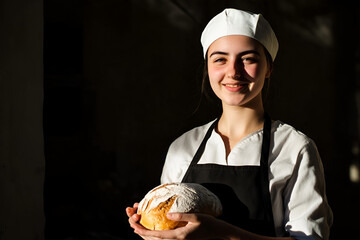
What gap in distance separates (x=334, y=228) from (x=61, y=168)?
287cm

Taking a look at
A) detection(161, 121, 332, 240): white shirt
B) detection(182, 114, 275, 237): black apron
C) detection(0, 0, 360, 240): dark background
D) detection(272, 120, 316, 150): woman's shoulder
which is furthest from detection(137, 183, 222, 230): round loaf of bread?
detection(0, 0, 360, 240): dark background

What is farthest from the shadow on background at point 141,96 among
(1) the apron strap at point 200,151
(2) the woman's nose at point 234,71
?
(2) the woman's nose at point 234,71

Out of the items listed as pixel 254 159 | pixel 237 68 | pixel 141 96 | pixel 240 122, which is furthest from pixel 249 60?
pixel 141 96

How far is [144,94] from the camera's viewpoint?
12.7ft

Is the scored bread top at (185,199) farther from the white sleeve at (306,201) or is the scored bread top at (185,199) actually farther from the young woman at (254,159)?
the white sleeve at (306,201)

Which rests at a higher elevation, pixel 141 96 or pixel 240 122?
pixel 141 96

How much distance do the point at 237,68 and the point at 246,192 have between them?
0.51 metres

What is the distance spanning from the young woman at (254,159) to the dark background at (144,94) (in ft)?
3.85

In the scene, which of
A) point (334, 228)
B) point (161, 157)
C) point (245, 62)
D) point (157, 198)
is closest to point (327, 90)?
point (334, 228)

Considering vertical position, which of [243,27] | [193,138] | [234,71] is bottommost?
[193,138]

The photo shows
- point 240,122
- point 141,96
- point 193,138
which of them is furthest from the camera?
point 141,96

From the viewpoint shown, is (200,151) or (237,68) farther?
(200,151)

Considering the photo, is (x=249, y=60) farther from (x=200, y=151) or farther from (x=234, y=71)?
(x=200, y=151)

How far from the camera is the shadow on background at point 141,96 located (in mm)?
3412
